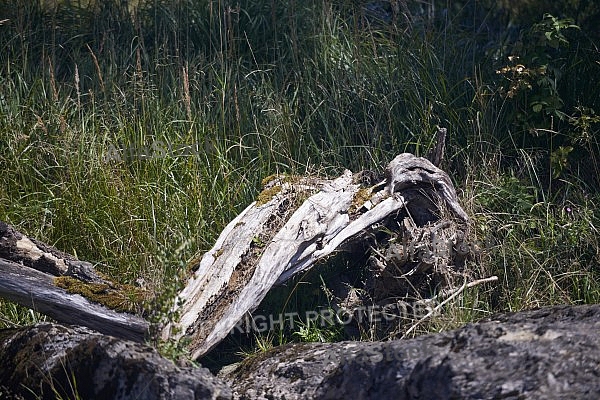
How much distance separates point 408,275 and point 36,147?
273cm

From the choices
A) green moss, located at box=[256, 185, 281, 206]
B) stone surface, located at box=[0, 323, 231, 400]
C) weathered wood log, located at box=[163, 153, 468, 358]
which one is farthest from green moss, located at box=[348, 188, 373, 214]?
stone surface, located at box=[0, 323, 231, 400]

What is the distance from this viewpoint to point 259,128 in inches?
230

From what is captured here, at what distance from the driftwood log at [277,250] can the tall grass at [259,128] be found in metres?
0.32

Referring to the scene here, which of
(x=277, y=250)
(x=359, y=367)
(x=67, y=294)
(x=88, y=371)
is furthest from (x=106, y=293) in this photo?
(x=359, y=367)

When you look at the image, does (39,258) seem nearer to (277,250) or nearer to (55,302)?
(55,302)

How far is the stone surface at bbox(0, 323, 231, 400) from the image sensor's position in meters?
3.22

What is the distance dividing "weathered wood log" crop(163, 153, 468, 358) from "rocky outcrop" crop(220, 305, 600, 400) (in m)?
0.72

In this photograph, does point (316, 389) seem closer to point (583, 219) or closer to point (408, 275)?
point (408, 275)

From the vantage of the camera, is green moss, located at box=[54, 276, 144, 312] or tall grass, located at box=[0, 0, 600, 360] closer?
green moss, located at box=[54, 276, 144, 312]

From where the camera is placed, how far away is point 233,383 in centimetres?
381

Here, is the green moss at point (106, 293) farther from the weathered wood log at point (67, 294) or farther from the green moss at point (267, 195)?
the green moss at point (267, 195)

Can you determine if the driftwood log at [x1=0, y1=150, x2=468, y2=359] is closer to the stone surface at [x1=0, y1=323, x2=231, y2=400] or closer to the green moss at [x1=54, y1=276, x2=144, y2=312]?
the green moss at [x1=54, y1=276, x2=144, y2=312]

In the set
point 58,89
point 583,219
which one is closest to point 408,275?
point 583,219

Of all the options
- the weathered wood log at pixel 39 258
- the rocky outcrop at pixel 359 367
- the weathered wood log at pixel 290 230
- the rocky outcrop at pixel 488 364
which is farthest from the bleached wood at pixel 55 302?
the rocky outcrop at pixel 488 364
